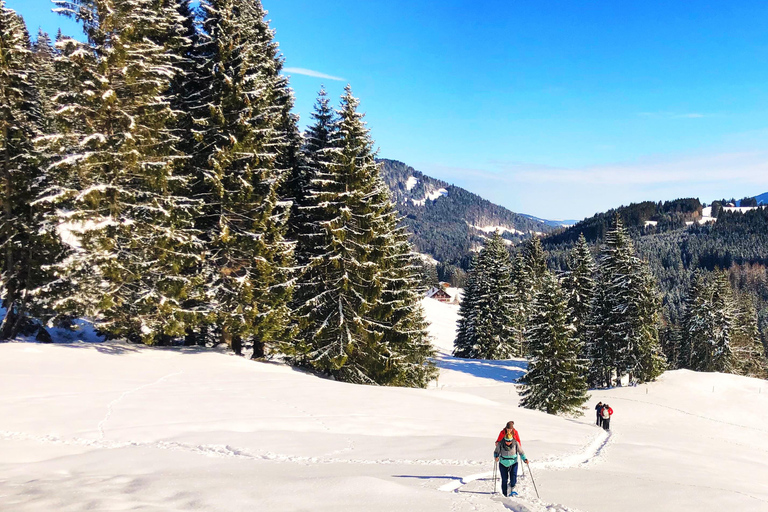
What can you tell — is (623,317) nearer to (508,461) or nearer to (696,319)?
(696,319)

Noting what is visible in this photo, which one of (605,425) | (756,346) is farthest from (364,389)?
(756,346)

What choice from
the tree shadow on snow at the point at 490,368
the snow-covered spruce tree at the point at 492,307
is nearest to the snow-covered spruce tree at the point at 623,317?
the tree shadow on snow at the point at 490,368

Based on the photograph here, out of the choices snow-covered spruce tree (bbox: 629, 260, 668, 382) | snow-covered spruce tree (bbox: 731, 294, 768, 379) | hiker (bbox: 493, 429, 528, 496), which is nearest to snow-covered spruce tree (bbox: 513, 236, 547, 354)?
snow-covered spruce tree (bbox: 629, 260, 668, 382)

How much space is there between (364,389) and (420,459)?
959 cm

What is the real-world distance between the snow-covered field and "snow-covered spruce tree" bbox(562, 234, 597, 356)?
23.7 metres

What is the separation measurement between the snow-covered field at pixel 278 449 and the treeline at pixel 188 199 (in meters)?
2.59

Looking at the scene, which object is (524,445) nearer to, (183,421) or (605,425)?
(183,421)

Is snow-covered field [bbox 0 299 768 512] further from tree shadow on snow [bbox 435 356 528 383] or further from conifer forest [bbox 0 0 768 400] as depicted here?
tree shadow on snow [bbox 435 356 528 383]

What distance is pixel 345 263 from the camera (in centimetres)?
2412

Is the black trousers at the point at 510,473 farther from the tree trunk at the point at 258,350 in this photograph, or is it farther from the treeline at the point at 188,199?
the tree trunk at the point at 258,350

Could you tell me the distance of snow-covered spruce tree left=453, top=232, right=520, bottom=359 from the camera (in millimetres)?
54031

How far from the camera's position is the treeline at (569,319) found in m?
30.1

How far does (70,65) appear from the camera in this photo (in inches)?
710

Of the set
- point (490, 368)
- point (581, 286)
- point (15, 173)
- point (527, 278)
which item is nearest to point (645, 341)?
point (581, 286)
